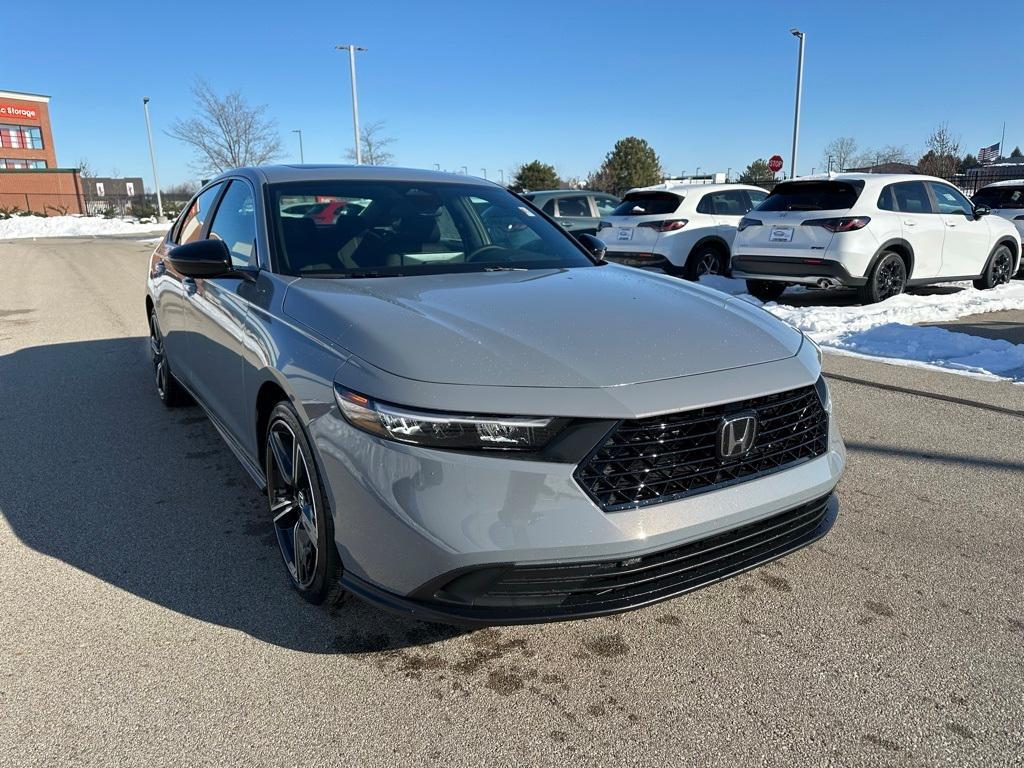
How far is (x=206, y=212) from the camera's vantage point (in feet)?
14.7

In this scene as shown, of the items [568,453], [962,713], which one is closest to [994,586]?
[962,713]

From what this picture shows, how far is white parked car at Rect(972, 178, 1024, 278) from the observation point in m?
13.3

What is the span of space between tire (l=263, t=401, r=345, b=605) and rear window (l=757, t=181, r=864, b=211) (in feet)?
26.4

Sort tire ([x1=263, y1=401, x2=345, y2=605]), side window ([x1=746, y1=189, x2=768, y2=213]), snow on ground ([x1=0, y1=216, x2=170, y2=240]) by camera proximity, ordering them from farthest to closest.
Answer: snow on ground ([x1=0, y1=216, x2=170, y2=240]) < side window ([x1=746, y1=189, x2=768, y2=213]) < tire ([x1=263, y1=401, x2=345, y2=605])

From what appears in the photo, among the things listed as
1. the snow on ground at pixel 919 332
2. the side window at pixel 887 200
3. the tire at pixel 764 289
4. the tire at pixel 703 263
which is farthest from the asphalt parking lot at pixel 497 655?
the tire at pixel 703 263

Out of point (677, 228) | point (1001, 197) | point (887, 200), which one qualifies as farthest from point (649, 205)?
point (1001, 197)

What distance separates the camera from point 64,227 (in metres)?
42.5

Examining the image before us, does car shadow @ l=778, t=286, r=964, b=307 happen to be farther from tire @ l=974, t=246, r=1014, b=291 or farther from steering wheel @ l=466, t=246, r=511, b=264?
steering wheel @ l=466, t=246, r=511, b=264

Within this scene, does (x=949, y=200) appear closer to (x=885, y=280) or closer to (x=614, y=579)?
(x=885, y=280)

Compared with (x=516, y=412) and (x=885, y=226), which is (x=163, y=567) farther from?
(x=885, y=226)

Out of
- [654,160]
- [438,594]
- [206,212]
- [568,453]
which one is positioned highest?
[654,160]

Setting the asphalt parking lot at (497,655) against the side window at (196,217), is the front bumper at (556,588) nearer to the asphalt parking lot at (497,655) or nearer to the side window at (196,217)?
the asphalt parking lot at (497,655)

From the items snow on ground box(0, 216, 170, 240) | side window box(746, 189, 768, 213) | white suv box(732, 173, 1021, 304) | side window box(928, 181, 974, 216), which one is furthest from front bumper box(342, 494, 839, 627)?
snow on ground box(0, 216, 170, 240)

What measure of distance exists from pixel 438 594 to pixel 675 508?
2.39 feet
